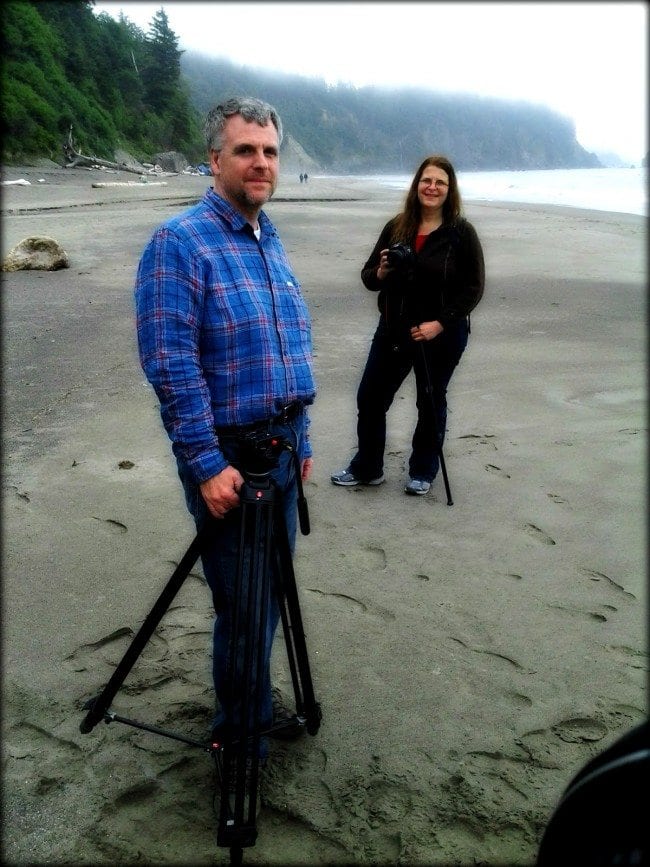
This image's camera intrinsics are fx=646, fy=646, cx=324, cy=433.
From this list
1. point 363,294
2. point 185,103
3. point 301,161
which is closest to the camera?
point 363,294

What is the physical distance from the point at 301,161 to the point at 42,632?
332 feet

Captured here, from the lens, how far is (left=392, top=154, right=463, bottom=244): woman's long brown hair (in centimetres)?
367

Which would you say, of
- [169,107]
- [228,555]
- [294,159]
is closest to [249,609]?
[228,555]

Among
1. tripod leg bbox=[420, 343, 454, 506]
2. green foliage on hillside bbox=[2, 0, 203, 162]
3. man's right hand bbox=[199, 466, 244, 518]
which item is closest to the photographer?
man's right hand bbox=[199, 466, 244, 518]

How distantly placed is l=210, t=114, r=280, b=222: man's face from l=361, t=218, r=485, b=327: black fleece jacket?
6.22 ft

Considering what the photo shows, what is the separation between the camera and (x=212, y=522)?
6.14ft

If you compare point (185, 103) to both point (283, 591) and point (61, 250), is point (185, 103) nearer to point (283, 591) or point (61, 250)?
point (61, 250)

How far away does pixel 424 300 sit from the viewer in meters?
3.81

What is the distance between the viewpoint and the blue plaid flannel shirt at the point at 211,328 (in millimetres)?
1737

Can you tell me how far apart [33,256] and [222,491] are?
996 centimetres

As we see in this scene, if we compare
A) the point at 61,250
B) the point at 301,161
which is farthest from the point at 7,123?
the point at 301,161

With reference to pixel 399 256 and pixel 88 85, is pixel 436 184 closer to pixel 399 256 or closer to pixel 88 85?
pixel 399 256

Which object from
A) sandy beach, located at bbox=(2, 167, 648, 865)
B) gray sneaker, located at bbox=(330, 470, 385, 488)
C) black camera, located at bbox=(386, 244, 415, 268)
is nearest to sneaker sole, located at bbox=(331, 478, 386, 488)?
gray sneaker, located at bbox=(330, 470, 385, 488)

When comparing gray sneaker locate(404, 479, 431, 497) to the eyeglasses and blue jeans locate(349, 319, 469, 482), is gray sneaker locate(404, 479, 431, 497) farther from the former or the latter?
the eyeglasses
